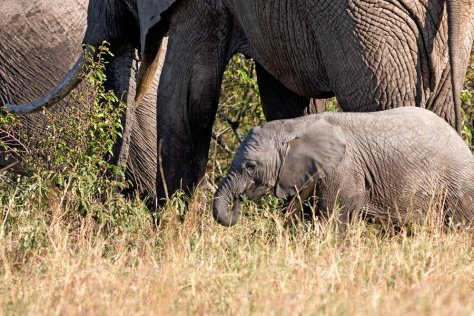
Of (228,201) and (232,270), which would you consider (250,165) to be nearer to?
(228,201)

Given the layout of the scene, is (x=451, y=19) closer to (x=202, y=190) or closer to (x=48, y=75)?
(x=202, y=190)

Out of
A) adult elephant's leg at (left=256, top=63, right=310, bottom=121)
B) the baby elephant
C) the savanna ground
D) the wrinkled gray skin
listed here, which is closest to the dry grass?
the savanna ground

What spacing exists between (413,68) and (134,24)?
2.35 meters

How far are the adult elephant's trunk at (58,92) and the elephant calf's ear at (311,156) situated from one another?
5.82 ft

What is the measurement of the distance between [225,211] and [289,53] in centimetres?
90

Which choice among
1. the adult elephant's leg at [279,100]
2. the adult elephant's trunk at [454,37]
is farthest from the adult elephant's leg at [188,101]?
the adult elephant's trunk at [454,37]

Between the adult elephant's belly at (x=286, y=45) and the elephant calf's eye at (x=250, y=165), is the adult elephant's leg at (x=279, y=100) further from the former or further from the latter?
the elephant calf's eye at (x=250, y=165)

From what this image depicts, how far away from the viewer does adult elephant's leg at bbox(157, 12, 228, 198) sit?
6.67 metres

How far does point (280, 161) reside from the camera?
5723 millimetres

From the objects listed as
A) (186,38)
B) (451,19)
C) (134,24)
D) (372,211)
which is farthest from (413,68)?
(134,24)

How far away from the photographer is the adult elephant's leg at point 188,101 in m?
6.67

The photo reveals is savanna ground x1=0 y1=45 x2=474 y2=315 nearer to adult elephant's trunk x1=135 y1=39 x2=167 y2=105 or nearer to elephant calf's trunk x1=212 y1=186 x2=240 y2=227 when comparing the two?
elephant calf's trunk x1=212 y1=186 x2=240 y2=227

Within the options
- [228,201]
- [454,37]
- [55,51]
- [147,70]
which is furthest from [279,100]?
[454,37]

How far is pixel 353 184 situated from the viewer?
5676 millimetres
